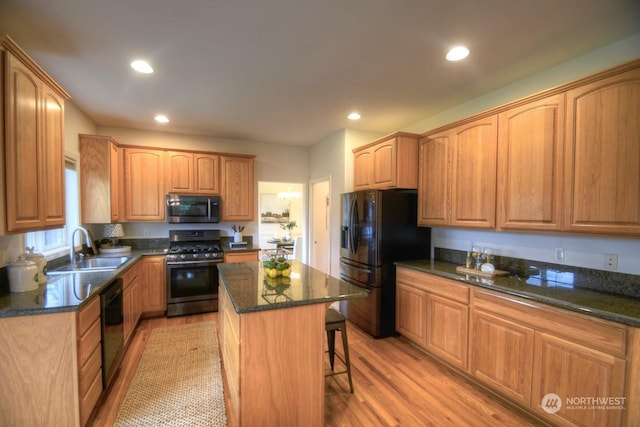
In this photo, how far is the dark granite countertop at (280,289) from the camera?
1.73 metres

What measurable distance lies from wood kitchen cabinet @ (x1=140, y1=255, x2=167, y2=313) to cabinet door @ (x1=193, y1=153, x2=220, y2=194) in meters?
1.15

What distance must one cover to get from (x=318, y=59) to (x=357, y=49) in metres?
0.32

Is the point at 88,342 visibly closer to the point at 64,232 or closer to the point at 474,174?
the point at 64,232

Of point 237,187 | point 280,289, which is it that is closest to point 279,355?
point 280,289

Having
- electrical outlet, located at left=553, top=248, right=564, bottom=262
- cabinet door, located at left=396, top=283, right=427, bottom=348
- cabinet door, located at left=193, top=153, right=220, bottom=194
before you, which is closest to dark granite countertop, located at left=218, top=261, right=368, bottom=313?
cabinet door, located at left=396, top=283, right=427, bottom=348

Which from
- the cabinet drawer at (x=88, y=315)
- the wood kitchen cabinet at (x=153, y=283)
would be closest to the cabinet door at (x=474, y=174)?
the cabinet drawer at (x=88, y=315)

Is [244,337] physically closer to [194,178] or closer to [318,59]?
[318,59]

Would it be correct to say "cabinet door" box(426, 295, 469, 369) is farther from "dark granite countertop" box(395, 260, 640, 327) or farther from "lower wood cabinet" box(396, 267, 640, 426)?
"dark granite countertop" box(395, 260, 640, 327)

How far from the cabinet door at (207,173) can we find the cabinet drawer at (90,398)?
271 centimetres

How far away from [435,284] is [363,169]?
174 centimetres

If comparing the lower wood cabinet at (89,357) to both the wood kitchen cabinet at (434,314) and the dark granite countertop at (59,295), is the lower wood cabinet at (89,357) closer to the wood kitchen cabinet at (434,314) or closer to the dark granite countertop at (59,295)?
the dark granite countertop at (59,295)

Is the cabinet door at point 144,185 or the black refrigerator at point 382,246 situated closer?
the black refrigerator at point 382,246

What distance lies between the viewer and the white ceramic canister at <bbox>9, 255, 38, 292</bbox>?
6.34ft

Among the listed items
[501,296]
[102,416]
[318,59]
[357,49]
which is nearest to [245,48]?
[318,59]
